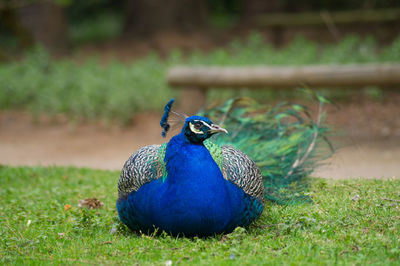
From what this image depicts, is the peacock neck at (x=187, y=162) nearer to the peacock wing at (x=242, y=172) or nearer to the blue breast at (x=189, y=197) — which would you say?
the blue breast at (x=189, y=197)

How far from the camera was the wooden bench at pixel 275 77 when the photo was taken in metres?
7.61

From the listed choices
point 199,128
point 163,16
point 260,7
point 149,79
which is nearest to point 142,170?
point 199,128

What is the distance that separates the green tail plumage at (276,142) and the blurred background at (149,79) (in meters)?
0.30

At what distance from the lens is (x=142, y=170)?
3.54m

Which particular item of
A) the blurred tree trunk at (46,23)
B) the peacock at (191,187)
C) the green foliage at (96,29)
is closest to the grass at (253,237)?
the peacock at (191,187)

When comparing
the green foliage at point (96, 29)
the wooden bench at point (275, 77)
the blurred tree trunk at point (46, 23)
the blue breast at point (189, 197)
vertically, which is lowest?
the blue breast at point (189, 197)

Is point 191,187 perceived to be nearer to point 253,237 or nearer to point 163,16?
point 253,237

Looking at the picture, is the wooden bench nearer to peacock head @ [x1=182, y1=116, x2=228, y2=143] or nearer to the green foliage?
peacock head @ [x1=182, y1=116, x2=228, y2=143]

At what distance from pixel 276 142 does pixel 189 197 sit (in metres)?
1.68

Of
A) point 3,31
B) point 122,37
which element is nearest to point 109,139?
point 122,37

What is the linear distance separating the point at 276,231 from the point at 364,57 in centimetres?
764

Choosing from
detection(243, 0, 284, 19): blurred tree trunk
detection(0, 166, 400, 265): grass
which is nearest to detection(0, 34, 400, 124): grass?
detection(243, 0, 284, 19): blurred tree trunk

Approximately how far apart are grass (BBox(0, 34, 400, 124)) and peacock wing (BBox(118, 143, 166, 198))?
19.1 feet

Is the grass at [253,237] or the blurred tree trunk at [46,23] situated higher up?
the blurred tree trunk at [46,23]
